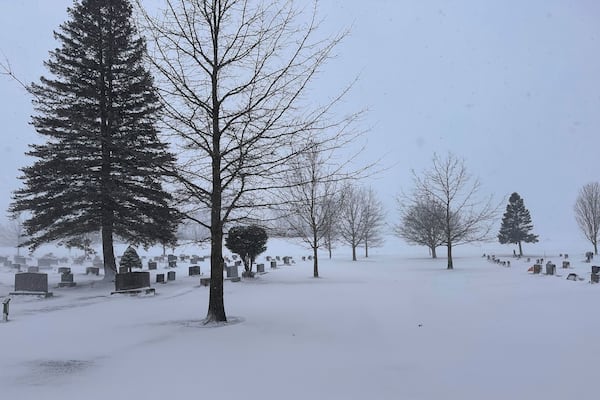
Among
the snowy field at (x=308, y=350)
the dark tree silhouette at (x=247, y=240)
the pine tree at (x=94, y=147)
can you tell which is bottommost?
the snowy field at (x=308, y=350)

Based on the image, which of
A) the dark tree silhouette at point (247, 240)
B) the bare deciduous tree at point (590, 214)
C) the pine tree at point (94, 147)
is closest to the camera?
the pine tree at point (94, 147)

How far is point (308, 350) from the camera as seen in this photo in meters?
7.52

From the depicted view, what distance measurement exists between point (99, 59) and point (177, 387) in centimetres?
2018

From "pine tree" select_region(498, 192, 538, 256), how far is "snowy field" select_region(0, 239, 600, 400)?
5350cm

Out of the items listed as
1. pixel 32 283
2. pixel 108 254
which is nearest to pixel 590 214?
pixel 108 254

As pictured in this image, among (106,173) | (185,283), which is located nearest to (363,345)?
(185,283)

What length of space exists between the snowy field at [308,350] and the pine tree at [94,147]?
689cm

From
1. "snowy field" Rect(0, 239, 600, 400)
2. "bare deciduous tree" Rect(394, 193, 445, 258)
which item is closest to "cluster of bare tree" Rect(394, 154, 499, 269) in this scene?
"bare deciduous tree" Rect(394, 193, 445, 258)

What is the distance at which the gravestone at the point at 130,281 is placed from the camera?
16.8 metres

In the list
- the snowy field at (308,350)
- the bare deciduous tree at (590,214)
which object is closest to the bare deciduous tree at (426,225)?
the bare deciduous tree at (590,214)

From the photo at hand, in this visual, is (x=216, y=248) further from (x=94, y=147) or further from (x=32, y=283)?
(x=94, y=147)

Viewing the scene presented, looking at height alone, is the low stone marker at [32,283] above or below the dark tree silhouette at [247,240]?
below

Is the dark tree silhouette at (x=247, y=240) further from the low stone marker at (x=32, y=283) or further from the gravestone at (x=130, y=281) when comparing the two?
the low stone marker at (x=32, y=283)

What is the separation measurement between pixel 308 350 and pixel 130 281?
11.7m
